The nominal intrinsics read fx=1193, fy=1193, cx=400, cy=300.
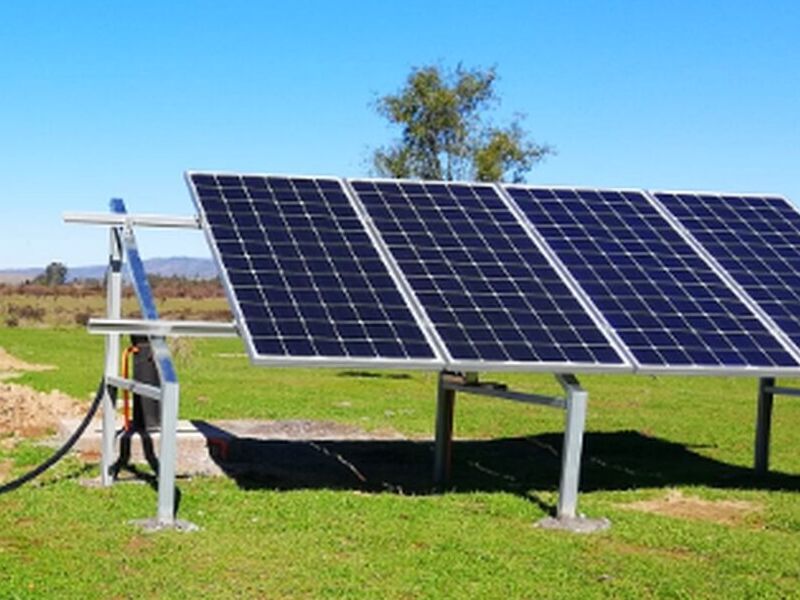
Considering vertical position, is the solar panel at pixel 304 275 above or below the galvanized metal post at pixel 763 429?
above

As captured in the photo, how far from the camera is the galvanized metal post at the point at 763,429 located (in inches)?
662

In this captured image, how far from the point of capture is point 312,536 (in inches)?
448

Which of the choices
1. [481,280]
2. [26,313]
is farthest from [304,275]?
[26,313]

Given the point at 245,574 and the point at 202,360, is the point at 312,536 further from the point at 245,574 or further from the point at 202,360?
the point at 202,360

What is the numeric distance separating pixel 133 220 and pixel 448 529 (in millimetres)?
5377

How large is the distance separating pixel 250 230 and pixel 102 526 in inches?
156

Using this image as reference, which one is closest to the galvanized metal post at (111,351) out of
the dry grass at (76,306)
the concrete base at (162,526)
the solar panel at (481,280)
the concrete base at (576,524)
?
the concrete base at (162,526)

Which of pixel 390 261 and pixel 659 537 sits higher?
pixel 390 261

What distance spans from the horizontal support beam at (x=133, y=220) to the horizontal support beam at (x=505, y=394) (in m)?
3.79

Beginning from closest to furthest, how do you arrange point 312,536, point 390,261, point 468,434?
point 312,536 < point 390,261 < point 468,434

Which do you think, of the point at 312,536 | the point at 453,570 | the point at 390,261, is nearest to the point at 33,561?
the point at 312,536

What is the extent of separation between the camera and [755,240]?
16156mm

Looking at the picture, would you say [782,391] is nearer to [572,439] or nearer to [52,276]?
[572,439]

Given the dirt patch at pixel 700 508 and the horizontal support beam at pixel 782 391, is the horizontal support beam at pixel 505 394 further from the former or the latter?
the horizontal support beam at pixel 782 391
